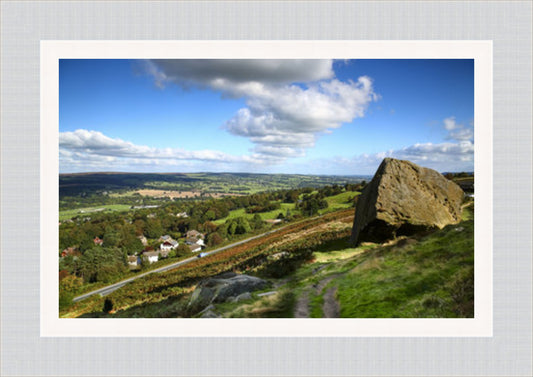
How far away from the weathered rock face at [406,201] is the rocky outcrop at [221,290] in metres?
5.55

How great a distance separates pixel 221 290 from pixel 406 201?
8.50 metres

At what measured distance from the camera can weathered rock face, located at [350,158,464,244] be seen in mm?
10594

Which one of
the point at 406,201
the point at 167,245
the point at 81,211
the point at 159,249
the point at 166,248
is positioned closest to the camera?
the point at 406,201

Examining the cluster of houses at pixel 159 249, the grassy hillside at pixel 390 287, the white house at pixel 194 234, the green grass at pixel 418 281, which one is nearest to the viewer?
the green grass at pixel 418 281

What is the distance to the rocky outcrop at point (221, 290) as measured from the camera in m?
9.86

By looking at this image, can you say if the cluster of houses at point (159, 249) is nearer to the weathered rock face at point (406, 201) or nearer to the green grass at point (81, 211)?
the green grass at point (81, 211)

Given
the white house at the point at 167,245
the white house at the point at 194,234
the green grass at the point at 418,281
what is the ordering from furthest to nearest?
1. the white house at the point at 194,234
2. the white house at the point at 167,245
3. the green grass at the point at 418,281

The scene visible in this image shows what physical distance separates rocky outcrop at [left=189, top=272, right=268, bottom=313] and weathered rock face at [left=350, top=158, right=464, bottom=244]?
5.55 meters

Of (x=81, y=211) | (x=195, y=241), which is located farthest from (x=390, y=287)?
(x=81, y=211)

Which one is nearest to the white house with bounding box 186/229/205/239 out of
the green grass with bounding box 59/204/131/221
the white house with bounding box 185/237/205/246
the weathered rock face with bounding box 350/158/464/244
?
the white house with bounding box 185/237/205/246

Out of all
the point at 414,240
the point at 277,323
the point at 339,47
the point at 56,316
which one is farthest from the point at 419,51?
the point at 56,316

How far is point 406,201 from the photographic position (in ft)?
35.4

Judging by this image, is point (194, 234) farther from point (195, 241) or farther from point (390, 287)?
point (390, 287)

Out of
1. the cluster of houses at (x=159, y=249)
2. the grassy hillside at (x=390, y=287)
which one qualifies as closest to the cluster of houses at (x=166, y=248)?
the cluster of houses at (x=159, y=249)
